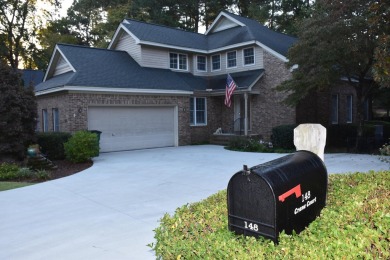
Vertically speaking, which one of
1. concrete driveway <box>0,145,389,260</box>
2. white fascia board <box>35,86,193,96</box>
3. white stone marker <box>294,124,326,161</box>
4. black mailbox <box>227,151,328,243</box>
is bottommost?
concrete driveway <box>0,145,389,260</box>

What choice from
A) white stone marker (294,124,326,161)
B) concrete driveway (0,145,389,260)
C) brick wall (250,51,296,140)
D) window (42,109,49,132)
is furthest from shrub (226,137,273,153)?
white stone marker (294,124,326,161)

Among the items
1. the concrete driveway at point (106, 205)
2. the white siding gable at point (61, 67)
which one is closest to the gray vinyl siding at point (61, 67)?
the white siding gable at point (61, 67)

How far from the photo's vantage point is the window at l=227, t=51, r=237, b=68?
2100cm

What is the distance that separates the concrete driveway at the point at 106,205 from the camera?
4.62m

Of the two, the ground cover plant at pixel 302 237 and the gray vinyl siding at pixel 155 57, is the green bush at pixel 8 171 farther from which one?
the gray vinyl siding at pixel 155 57

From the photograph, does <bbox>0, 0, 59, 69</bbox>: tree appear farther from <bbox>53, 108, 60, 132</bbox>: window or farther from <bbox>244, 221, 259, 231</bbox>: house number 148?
<bbox>244, 221, 259, 231</bbox>: house number 148

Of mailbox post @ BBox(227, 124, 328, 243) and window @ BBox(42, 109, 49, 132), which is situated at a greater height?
window @ BBox(42, 109, 49, 132)

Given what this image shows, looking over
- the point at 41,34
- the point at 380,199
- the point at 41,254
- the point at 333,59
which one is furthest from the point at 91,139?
the point at 41,34

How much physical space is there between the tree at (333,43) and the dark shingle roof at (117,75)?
4.64 meters

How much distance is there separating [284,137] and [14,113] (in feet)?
38.3

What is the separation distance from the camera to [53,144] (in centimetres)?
1369

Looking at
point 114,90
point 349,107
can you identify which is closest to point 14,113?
point 114,90

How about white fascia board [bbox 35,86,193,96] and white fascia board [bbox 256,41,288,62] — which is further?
white fascia board [bbox 256,41,288,62]

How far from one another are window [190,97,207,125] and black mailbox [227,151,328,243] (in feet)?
53.6
